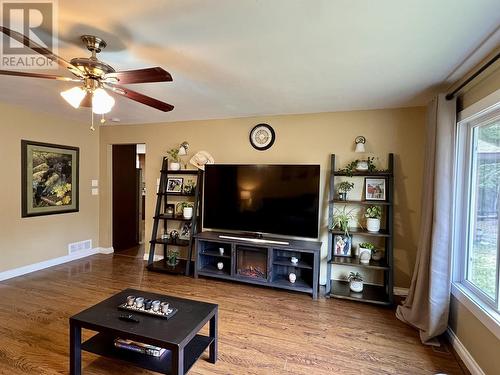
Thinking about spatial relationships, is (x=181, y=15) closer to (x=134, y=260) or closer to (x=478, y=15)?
(x=478, y=15)

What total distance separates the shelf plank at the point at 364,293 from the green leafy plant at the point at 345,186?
4.04 feet

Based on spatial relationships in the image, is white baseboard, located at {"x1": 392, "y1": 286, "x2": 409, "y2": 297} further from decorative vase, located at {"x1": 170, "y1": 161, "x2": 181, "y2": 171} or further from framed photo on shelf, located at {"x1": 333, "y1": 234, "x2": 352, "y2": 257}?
decorative vase, located at {"x1": 170, "y1": 161, "x2": 181, "y2": 171}

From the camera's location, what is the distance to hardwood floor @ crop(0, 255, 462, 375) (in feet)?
6.87

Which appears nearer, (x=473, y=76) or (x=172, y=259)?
(x=473, y=76)

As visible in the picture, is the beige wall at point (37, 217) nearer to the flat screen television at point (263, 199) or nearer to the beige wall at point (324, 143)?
the beige wall at point (324, 143)

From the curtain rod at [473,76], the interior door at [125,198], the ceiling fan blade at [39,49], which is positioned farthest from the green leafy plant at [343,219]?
→ the interior door at [125,198]

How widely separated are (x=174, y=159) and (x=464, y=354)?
4.09 meters

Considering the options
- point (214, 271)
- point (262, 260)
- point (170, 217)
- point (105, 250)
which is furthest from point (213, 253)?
point (105, 250)

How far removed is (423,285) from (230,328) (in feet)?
6.16

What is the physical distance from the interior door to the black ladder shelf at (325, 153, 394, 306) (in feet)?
12.8

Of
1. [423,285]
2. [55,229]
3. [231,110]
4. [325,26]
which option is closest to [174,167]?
[231,110]

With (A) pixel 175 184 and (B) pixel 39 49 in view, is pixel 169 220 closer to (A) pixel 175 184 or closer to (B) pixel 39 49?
(A) pixel 175 184

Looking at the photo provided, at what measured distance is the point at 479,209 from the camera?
233cm

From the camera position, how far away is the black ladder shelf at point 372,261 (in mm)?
3166
